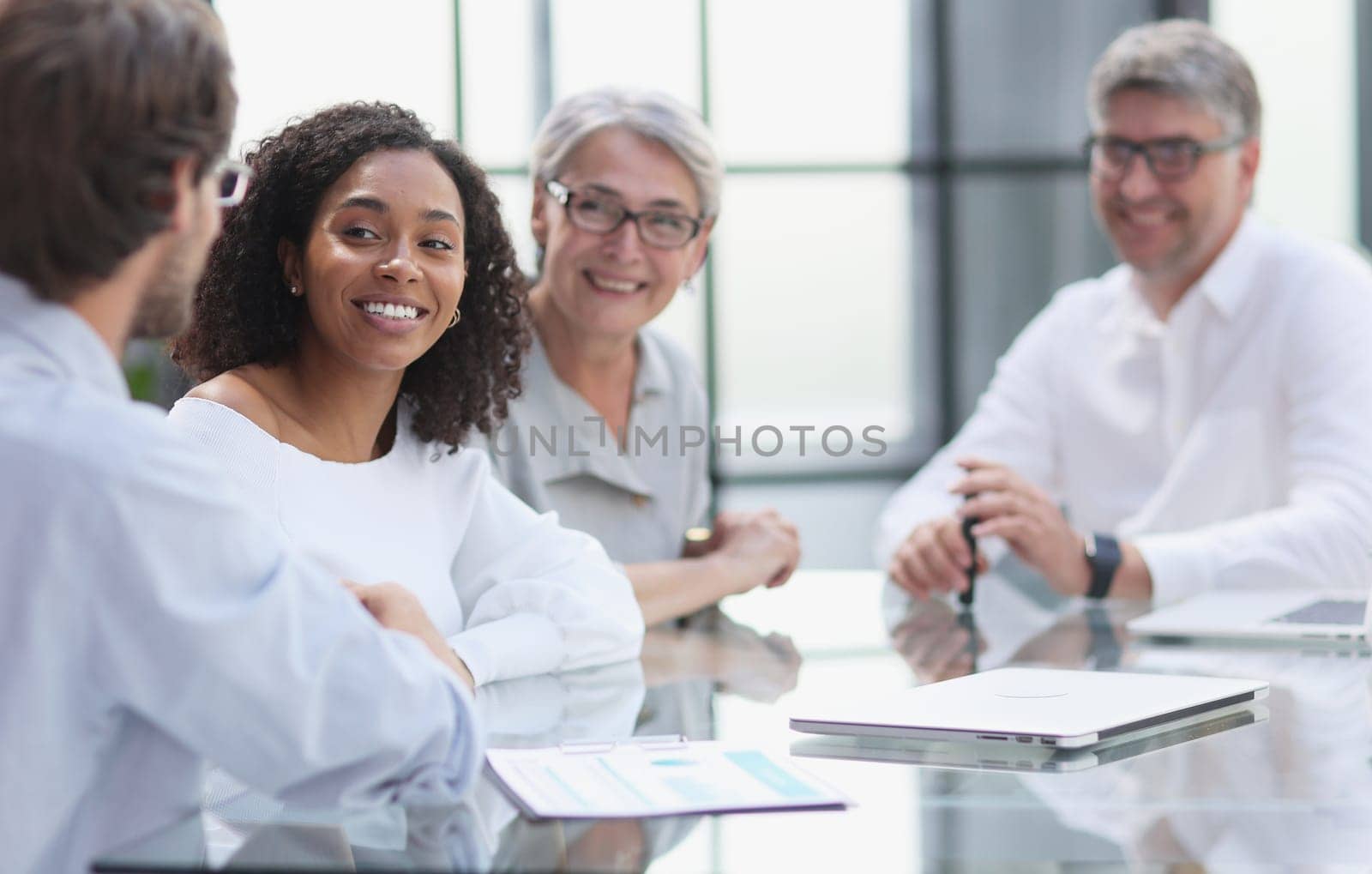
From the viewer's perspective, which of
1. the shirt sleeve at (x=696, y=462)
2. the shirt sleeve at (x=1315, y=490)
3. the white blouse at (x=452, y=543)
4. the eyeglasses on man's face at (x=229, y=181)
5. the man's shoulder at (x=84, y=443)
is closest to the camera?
the man's shoulder at (x=84, y=443)

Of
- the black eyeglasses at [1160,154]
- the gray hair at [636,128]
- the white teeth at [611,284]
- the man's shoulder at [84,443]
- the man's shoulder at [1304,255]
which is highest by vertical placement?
the black eyeglasses at [1160,154]

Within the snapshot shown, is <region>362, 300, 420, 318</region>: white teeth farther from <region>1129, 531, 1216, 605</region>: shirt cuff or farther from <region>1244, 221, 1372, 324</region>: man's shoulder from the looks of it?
<region>1244, 221, 1372, 324</region>: man's shoulder

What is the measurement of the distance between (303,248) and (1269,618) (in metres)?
1.36

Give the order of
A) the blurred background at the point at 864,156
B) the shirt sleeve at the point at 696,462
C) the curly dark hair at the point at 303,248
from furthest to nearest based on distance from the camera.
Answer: the blurred background at the point at 864,156 → the shirt sleeve at the point at 696,462 → the curly dark hair at the point at 303,248

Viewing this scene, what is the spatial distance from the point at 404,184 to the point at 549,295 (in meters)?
0.86

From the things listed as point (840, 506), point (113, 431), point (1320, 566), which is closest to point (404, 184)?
point (113, 431)

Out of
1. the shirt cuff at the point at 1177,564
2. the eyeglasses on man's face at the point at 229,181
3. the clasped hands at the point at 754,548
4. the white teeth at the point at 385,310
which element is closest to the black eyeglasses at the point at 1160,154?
the shirt cuff at the point at 1177,564

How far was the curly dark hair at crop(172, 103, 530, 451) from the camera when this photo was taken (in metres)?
1.72

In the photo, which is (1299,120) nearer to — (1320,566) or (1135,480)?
(1135,480)

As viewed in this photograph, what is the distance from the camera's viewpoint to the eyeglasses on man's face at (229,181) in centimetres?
109

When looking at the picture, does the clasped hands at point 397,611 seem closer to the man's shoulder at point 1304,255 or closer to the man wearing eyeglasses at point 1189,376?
the man wearing eyeglasses at point 1189,376

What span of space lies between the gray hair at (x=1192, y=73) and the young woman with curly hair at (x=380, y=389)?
1.62 meters

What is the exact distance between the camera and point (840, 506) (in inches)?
205

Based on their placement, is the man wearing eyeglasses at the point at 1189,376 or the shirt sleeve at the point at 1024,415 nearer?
the man wearing eyeglasses at the point at 1189,376
